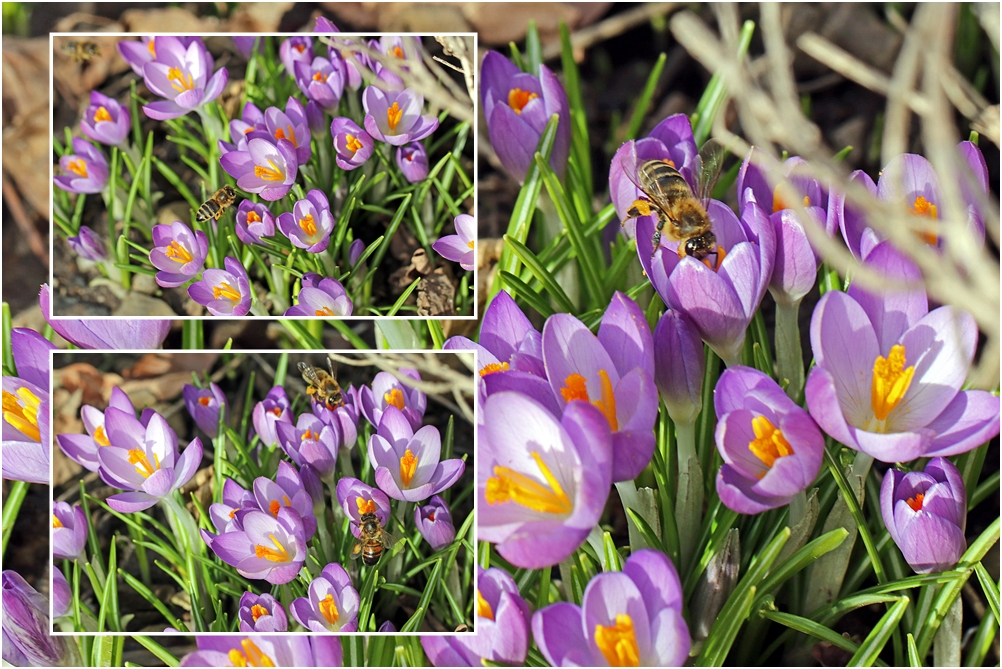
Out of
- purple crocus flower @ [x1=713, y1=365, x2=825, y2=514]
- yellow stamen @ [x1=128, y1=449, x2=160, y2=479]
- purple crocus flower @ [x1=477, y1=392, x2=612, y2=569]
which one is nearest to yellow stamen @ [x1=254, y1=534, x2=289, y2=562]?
yellow stamen @ [x1=128, y1=449, x2=160, y2=479]

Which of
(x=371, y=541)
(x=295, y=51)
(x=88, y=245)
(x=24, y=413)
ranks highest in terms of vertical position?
(x=295, y=51)

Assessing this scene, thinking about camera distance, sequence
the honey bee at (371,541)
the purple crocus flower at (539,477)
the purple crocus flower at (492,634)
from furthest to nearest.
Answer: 1. the honey bee at (371,541)
2. the purple crocus flower at (492,634)
3. the purple crocus flower at (539,477)

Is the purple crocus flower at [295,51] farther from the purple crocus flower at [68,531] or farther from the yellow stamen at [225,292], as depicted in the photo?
the purple crocus flower at [68,531]

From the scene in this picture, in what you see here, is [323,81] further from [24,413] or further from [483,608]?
[483,608]

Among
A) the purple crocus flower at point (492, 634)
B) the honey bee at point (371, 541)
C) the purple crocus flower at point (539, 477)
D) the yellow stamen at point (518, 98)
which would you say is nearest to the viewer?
the purple crocus flower at point (539, 477)

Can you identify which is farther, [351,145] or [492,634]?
[351,145]

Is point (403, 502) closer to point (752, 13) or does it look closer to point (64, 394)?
point (64, 394)

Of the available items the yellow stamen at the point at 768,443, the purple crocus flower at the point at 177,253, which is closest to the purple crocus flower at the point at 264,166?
the purple crocus flower at the point at 177,253

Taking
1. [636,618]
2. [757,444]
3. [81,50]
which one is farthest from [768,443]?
[81,50]
